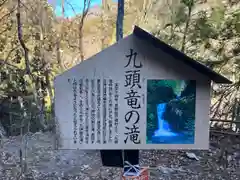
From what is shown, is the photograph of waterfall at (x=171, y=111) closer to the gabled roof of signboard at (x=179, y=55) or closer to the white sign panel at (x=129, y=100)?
the white sign panel at (x=129, y=100)

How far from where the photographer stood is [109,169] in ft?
12.8

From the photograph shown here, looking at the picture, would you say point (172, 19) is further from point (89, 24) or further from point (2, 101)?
point (2, 101)

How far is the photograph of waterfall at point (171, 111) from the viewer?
2061 millimetres

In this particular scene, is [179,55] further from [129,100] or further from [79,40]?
[79,40]

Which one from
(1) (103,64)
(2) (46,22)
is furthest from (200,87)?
(2) (46,22)

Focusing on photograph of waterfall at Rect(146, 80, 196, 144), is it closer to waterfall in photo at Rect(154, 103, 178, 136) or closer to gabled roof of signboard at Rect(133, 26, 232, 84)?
waterfall in photo at Rect(154, 103, 178, 136)

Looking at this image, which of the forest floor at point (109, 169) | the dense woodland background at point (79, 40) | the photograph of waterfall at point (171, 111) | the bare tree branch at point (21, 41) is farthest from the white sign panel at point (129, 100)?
the bare tree branch at point (21, 41)

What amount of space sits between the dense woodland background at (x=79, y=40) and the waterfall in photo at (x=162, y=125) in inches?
108

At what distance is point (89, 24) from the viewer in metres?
6.58

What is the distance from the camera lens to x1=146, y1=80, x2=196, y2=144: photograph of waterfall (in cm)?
206

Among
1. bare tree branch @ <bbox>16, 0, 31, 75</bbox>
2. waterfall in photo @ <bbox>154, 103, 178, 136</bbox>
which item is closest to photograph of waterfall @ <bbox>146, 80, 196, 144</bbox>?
waterfall in photo @ <bbox>154, 103, 178, 136</bbox>

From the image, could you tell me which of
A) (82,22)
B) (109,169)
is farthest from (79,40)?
(109,169)

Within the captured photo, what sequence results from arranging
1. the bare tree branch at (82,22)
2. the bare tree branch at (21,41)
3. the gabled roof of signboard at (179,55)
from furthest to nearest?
the bare tree branch at (82,22) < the bare tree branch at (21,41) < the gabled roof of signboard at (179,55)

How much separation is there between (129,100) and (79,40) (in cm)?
459
